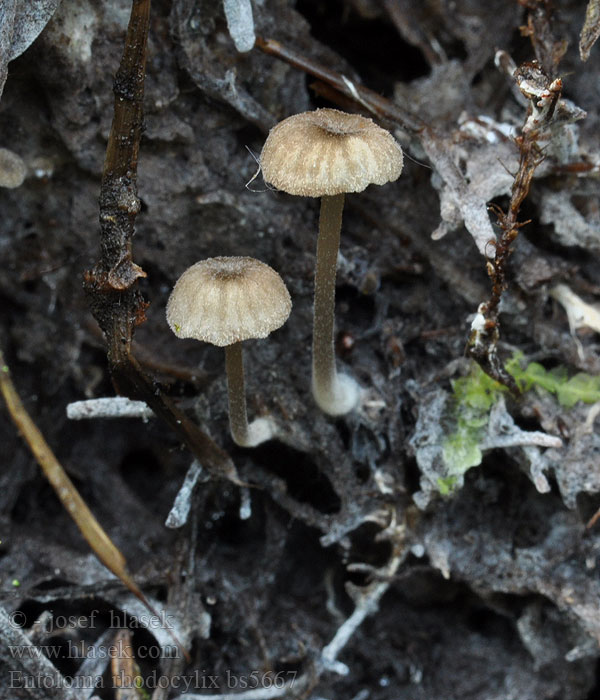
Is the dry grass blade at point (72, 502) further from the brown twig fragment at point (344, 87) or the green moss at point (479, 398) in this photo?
the brown twig fragment at point (344, 87)

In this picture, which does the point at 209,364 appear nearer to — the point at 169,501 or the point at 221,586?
the point at 169,501

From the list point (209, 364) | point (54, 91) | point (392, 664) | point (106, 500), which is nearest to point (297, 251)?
point (209, 364)

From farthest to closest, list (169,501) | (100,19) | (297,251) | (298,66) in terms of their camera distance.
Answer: (169,501) < (297,251) < (298,66) < (100,19)

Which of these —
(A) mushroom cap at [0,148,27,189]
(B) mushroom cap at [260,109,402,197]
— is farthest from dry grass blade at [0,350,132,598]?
(B) mushroom cap at [260,109,402,197]

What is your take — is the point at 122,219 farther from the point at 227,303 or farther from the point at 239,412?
the point at 239,412

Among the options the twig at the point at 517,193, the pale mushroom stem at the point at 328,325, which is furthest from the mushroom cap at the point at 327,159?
the twig at the point at 517,193
